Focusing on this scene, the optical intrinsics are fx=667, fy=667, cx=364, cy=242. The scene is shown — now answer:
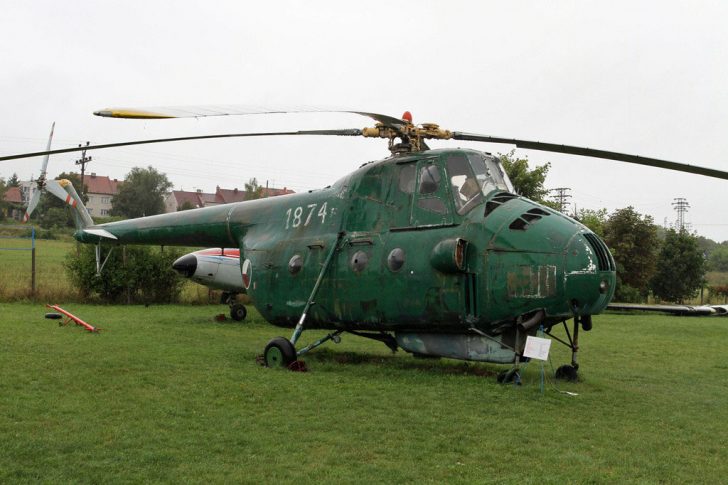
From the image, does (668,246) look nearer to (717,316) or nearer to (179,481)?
(717,316)

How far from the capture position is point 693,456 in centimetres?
686

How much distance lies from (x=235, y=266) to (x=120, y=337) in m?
7.08

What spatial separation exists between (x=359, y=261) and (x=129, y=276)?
16.5 meters

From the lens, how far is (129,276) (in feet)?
83.4

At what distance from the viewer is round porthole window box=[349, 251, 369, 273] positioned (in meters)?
11.4

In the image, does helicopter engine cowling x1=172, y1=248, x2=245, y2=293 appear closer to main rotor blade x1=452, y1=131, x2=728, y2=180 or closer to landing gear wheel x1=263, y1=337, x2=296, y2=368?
landing gear wheel x1=263, y1=337, x2=296, y2=368

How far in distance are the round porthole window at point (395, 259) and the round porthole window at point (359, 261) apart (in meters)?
0.51

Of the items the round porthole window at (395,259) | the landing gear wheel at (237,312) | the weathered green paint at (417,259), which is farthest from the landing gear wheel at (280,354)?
the landing gear wheel at (237,312)

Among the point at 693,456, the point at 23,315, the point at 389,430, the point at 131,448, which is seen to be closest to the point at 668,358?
the point at 693,456

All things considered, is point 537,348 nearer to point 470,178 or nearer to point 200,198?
point 470,178

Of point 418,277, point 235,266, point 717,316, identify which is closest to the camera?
point 418,277

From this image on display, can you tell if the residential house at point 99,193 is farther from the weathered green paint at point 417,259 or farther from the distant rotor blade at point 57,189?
the weathered green paint at point 417,259

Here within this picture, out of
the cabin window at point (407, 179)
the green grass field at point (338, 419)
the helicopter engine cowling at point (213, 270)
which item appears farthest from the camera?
the helicopter engine cowling at point (213, 270)

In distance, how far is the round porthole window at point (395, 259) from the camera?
1093 centimetres
